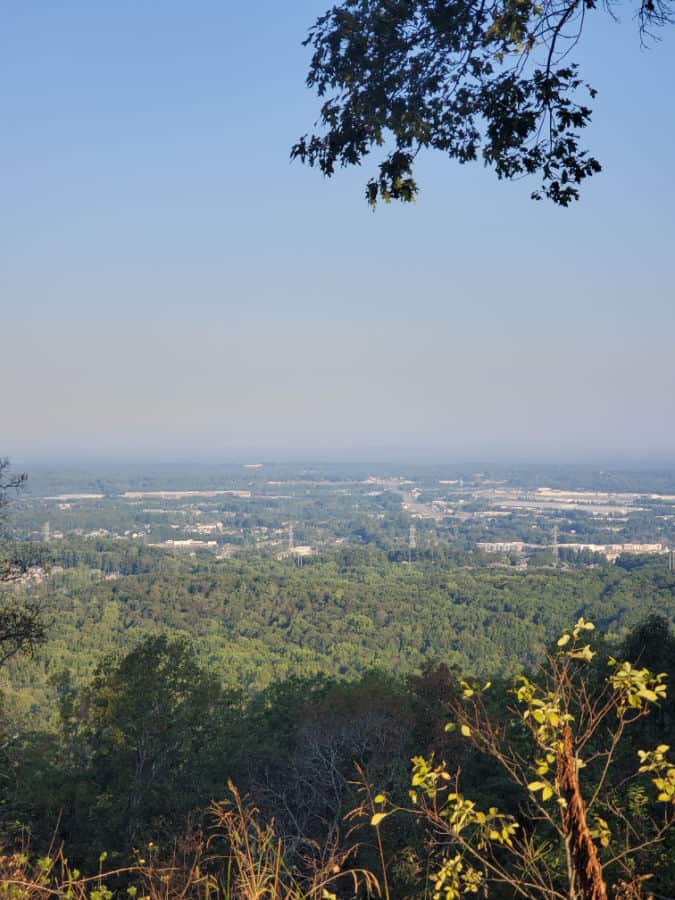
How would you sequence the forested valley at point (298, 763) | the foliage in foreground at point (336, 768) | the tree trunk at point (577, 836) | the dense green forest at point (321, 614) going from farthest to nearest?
the dense green forest at point (321, 614)
the foliage in foreground at point (336, 768)
the forested valley at point (298, 763)
the tree trunk at point (577, 836)

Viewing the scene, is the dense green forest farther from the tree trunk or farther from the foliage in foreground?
the tree trunk

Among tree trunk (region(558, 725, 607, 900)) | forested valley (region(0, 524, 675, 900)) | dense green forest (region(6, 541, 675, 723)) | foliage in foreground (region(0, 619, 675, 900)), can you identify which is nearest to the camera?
tree trunk (region(558, 725, 607, 900))

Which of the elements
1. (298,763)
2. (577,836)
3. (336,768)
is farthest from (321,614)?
(577,836)

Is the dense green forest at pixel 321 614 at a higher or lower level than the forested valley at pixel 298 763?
lower

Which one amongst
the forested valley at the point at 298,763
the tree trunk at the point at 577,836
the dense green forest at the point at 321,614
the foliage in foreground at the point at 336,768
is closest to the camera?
the tree trunk at the point at 577,836

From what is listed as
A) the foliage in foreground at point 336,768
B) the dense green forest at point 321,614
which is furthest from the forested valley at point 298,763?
the dense green forest at point 321,614

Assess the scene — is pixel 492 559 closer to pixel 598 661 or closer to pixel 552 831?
pixel 598 661

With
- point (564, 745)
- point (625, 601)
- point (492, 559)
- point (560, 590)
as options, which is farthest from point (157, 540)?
point (564, 745)

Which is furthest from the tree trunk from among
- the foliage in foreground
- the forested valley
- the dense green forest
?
the dense green forest

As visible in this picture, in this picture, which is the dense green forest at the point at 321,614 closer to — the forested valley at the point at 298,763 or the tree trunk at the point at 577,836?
the forested valley at the point at 298,763

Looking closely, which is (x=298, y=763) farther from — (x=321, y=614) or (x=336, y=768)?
(x=321, y=614)

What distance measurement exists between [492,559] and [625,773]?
4245cm

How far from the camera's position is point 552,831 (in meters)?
4.97

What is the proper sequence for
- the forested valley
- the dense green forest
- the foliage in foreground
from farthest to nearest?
the dense green forest → the foliage in foreground → the forested valley
